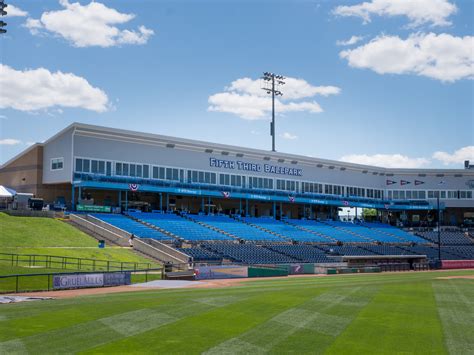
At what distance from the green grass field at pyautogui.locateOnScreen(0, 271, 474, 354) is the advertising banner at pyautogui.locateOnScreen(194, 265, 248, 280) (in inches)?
561

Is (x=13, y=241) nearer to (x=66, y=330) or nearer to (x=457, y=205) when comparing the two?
(x=66, y=330)

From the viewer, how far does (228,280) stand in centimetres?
4084

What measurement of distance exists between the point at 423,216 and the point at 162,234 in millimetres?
58060

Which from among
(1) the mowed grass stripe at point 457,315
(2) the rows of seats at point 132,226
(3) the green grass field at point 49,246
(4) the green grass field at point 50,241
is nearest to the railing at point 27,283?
(3) the green grass field at point 49,246

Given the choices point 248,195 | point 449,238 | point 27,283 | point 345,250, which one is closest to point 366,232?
point 449,238

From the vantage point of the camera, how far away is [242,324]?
18188mm

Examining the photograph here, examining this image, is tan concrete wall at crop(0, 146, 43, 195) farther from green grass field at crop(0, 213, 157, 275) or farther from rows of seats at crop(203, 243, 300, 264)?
rows of seats at crop(203, 243, 300, 264)

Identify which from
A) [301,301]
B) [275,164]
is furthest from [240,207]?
[301,301]

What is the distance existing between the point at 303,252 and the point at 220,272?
1903 centimetres

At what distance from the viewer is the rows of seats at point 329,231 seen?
72.1 meters

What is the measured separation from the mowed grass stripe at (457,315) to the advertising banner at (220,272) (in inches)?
609

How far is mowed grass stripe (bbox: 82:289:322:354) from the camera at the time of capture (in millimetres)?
14805

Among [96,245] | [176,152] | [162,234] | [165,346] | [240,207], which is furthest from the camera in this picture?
[240,207]

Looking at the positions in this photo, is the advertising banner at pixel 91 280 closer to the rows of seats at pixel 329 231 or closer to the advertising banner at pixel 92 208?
the advertising banner at pixel 92 208
